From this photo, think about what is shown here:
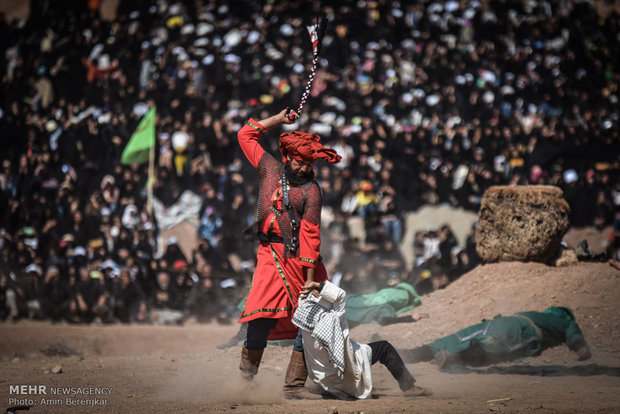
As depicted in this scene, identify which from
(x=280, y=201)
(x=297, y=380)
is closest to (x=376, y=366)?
(x=297, y=380)

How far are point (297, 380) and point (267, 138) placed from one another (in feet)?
27.0

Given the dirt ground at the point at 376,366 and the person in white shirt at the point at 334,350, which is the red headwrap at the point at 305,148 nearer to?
the person in white shirt at the point at 334,350

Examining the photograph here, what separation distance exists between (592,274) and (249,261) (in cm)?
506

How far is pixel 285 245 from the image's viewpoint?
482 centimetres

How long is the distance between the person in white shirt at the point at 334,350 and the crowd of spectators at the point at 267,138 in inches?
193

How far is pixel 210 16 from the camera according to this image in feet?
53.0

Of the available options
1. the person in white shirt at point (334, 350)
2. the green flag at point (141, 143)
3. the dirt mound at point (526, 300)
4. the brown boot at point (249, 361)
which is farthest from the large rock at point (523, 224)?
the green flag at point (141, 143)

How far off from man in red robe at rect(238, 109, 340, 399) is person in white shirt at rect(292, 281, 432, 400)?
137mm

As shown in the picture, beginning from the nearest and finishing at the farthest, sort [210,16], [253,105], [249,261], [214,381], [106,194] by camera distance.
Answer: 1. [214,381]
2. [249,261]
3. [106,194]
4. [253,105]
5. [210,16]

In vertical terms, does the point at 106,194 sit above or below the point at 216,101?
below

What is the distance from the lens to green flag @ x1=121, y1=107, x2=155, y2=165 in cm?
1213

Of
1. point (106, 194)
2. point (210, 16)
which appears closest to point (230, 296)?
point (106, 194)

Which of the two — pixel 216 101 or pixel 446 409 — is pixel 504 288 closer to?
pixel 446 409

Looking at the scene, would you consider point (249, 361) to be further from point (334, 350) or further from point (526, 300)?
point (526, 300)
